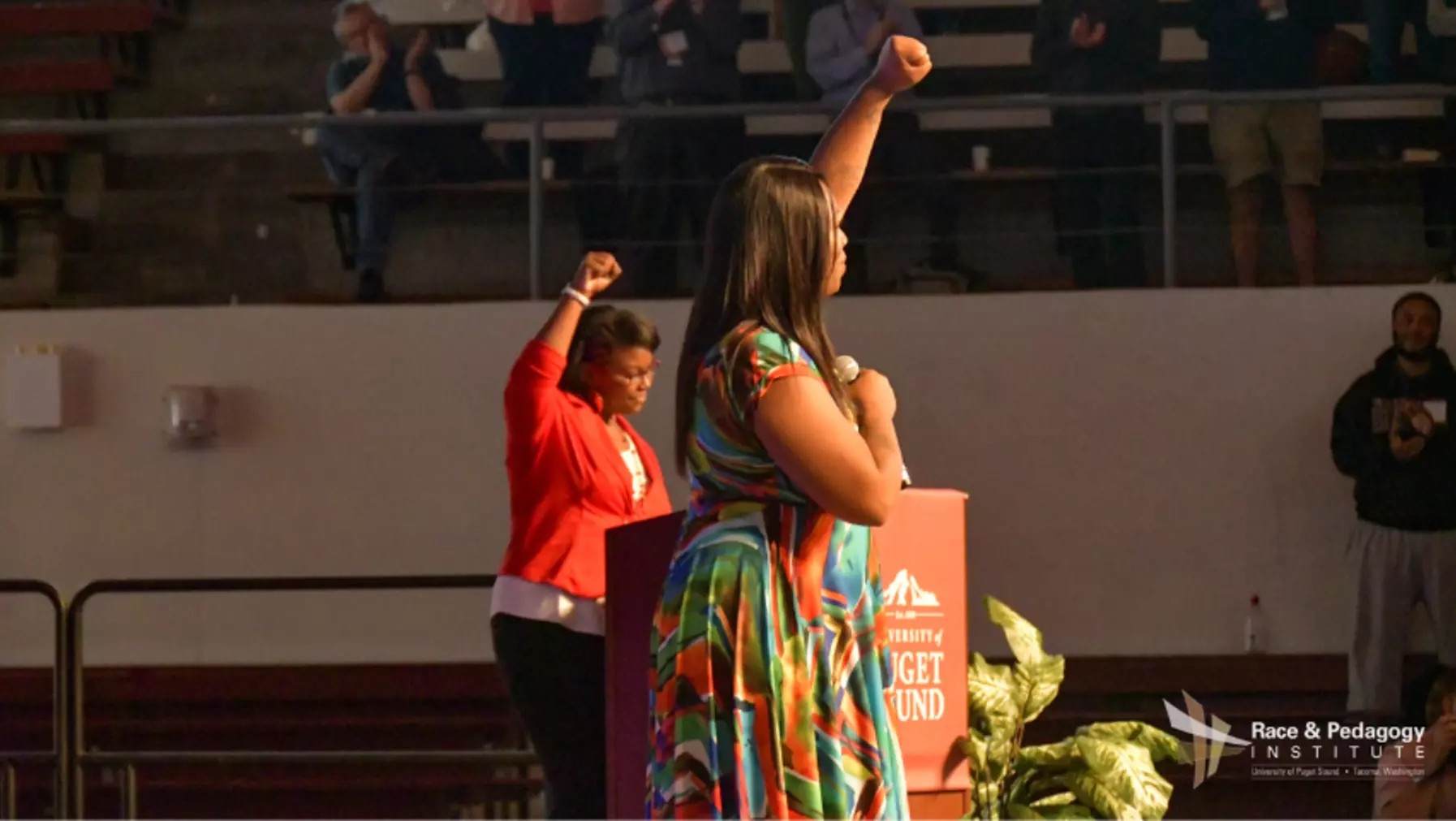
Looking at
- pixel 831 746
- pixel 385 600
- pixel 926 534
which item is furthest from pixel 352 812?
pixel 831 746

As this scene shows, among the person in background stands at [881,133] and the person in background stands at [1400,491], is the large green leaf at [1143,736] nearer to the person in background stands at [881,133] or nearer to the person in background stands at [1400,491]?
the person in background stands at [1400,491]

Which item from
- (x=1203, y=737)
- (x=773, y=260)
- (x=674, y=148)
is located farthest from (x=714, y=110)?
(x=773, y=260)

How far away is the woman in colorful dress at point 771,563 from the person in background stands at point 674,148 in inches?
185

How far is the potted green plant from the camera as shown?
3.38 meters

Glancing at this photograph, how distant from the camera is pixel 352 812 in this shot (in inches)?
249

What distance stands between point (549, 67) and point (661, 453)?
66.3 inches

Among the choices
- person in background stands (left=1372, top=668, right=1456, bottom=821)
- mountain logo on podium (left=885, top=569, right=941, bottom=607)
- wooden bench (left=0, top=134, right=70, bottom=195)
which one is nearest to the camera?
mountain logo on podium (left=885, top=569, right=941, bottom=607)

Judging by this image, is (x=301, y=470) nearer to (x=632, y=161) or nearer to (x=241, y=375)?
(x=241, y=375)

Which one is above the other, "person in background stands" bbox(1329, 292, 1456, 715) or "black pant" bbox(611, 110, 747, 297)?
"black pant" bbox(611, 110, 747, 297)

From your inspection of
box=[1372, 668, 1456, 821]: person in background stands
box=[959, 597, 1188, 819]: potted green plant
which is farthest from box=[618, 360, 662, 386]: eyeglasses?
box=[1372, 668, 1456, 821]: person in background stands

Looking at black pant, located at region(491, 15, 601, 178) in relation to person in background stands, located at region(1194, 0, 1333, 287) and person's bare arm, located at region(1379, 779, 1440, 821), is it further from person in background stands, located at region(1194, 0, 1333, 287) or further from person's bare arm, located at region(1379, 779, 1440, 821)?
person's bare arm, located at region(1379, 779, 1440, 821)

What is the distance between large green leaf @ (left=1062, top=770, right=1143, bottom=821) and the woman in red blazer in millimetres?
850

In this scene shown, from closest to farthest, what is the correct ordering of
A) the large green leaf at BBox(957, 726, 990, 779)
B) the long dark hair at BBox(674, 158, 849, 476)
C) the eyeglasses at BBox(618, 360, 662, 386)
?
the long dark hair at BBox(674, 158, 849, 476)
the large green leaf at BBox(957, 726, 990, 779)
the eyeglasses at BBox(618, 360, 662, 386)

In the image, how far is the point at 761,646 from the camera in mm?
2160
